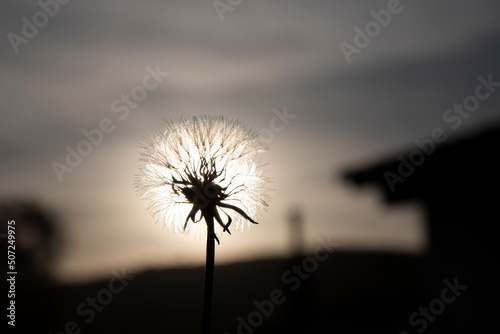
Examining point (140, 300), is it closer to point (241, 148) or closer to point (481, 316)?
point (481, 316)

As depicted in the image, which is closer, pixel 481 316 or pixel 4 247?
pixel 481 316

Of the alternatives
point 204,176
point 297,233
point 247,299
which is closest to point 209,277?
point 204,176

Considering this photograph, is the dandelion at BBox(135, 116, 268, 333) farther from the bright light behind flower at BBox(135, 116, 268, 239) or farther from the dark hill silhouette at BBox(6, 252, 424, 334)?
the dark hill silhouette at BBox(6, 252, 424, 334)

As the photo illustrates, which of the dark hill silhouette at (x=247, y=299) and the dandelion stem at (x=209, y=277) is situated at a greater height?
the dandelion stem at (x=209, y=277)

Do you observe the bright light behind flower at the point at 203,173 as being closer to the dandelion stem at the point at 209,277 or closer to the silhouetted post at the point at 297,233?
the dandelion stem at the point at 209,277

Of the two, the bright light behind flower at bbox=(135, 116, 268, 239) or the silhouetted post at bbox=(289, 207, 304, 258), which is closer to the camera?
the bright light behind flower at bbox=(135, 116, 268, 239)

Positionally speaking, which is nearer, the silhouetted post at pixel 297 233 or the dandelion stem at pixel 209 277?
the dandelion stem at pixel 209 277

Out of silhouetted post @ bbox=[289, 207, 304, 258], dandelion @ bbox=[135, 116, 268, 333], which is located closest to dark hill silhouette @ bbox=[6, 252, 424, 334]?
silhouetted post @ bbox=[289, 207, 304, 258]

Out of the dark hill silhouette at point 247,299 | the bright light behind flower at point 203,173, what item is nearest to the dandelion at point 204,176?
the bright light behind flower at point 203,173

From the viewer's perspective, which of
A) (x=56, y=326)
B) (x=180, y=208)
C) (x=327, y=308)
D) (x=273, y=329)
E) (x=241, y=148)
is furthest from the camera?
(x=327, y=308)

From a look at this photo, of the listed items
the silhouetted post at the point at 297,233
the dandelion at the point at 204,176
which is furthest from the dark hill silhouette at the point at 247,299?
the dandelion at the point at 204,176

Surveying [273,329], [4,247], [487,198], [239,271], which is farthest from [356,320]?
[4,247]
